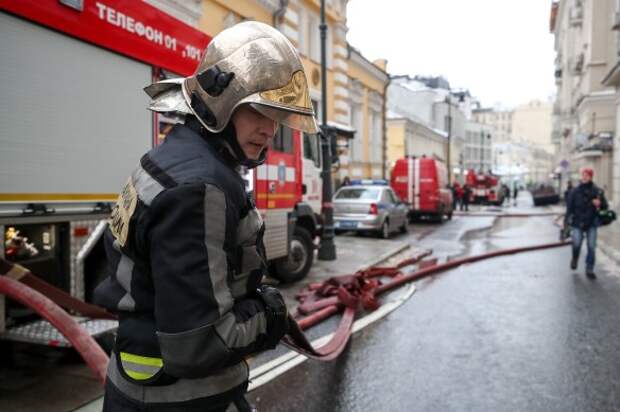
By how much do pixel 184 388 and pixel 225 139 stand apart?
747mm

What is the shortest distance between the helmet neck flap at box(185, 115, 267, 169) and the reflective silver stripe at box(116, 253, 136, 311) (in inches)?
17.0

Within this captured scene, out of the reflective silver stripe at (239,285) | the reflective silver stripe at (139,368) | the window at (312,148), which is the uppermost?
the window at (312,148)

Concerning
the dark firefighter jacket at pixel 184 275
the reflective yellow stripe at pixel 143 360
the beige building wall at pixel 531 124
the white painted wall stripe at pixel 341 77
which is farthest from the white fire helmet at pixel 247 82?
the beige building wall at pixel 531 124

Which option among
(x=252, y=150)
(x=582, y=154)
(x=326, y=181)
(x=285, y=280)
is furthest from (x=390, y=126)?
(x=252, y=150)

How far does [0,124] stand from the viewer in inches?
158

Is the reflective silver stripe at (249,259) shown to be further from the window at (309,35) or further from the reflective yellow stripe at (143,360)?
the window at (309,35)

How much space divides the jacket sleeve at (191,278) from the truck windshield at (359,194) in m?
15.4

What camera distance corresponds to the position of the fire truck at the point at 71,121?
4109 mm

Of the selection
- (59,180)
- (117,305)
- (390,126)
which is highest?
(390,126)

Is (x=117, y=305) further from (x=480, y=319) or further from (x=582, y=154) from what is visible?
(x=582, y=154)

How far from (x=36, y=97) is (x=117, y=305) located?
3301 millimetres

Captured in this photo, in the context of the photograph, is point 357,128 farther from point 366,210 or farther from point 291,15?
point 366,210

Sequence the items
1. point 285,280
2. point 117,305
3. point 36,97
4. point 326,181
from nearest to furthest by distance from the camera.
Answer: point 117,305 → point 36,97 → point 285,280 → point 326,181

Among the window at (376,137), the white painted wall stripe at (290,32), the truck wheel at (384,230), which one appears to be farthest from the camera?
the window at (376,137)
